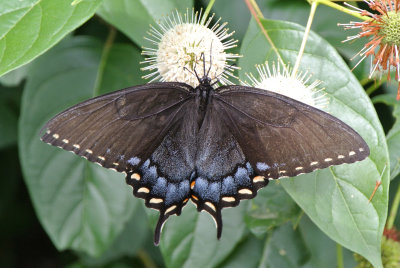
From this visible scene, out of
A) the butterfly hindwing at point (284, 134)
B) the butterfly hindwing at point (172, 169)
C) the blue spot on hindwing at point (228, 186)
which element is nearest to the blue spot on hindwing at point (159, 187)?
the butterfly hindwing at point (172, 169)

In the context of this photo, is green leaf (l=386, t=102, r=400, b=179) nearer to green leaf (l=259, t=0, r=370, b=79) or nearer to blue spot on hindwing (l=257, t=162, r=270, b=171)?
green leaf (l=259, t=0, r=370, b=79)

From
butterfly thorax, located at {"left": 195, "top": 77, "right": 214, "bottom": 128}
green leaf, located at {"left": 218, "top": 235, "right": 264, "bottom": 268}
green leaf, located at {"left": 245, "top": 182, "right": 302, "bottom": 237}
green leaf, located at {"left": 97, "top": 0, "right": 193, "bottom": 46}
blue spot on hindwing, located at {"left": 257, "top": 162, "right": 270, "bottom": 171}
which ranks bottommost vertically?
green leaf, located at {"left": 218, "top": 235, "right": 264, "bottom": 268}

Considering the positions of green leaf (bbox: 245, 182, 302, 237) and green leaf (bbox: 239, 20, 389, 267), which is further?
green leaf (bbox: 245, 182, 302, 237)

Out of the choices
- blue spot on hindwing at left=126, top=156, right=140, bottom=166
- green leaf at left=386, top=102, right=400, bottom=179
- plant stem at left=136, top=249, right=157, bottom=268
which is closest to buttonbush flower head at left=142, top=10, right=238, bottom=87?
blue spot on hindwing at left=126, top=156, right=140, bottom=166

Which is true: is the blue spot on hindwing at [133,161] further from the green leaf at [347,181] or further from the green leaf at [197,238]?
the green leaf at [347,181]

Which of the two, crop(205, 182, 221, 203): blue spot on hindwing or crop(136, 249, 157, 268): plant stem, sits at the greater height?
crop(205, 182, 221, 203): blue spot on hindwing
